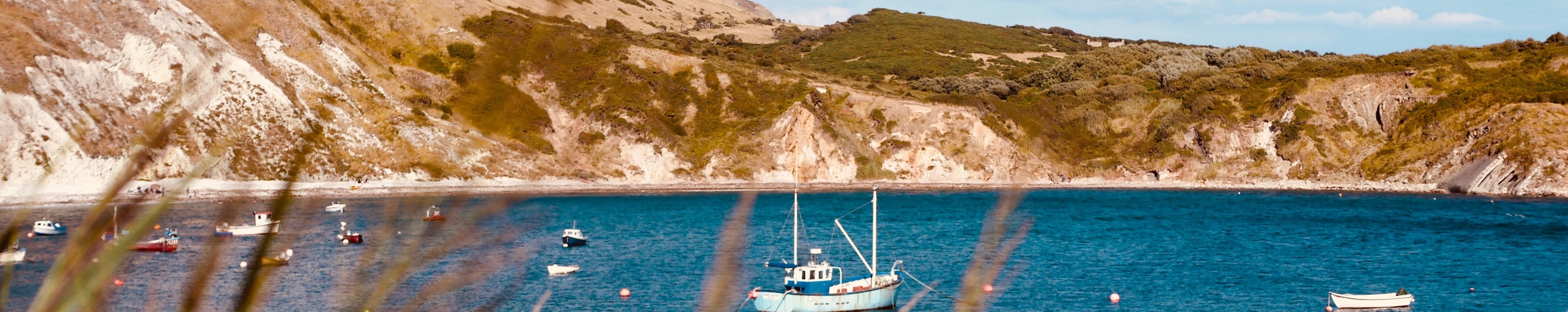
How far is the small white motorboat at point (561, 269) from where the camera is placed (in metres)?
53.2

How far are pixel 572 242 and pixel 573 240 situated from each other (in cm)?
11

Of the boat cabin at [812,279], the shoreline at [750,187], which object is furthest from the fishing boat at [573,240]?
the boat cabin at [812,279]

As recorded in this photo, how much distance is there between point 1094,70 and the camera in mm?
155500

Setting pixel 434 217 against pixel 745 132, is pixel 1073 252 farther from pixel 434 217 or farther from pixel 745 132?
pixel 434 217

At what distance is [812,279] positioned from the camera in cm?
4159

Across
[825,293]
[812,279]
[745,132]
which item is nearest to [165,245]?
[812,279]

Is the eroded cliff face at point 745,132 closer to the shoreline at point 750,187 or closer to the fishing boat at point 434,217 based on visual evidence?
the shoreline at point 750,187

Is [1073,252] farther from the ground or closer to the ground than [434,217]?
closer to the ground

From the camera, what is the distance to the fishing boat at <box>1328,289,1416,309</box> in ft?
143

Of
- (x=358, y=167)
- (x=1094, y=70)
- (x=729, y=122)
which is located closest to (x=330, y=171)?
(x=358, y=167)

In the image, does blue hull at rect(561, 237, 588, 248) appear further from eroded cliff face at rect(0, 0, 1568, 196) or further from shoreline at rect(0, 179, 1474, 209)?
eroded cliff face at rect(0, 0, 1568, 196)

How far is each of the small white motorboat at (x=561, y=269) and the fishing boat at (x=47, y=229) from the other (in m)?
28.8

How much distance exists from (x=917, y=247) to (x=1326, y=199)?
54.9 metres

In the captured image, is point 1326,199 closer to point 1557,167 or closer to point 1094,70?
point 1557,167
